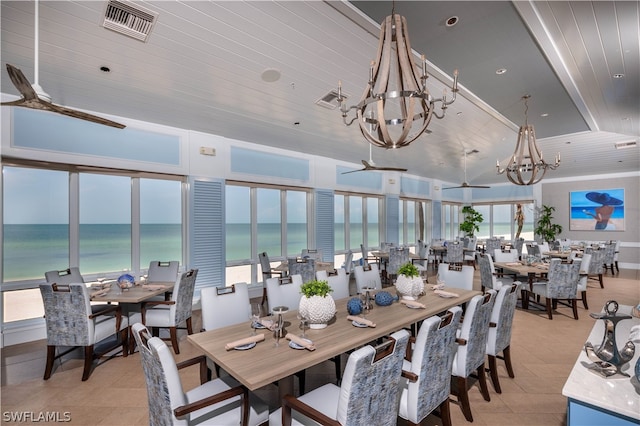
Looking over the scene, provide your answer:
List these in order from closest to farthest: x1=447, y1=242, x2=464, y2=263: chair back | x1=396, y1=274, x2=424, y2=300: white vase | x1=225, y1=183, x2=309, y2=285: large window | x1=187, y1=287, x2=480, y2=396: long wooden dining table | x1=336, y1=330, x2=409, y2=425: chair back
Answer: x1=336, y1=330, x2=409, y2=425: chair back → x1=187, y1=287, x2=480, y2=396: long wooden dining table → x1=396, y1=274, x2=424, y2=300: white vase → x1=225, y1=183, x2=309, y2=285: large window → x1=447, y1=242, x2=464, y2=263: chair back

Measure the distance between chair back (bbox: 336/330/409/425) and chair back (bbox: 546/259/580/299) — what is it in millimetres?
4163

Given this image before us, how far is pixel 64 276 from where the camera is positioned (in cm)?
349

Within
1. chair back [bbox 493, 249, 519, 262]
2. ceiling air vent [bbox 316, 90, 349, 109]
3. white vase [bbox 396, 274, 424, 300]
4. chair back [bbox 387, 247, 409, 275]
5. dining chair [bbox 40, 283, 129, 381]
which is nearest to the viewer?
dining chair [bbox 40, 283, 129, 381]

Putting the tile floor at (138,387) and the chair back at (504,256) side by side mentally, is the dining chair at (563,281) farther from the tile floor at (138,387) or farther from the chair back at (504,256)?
the chair back at (504,256)

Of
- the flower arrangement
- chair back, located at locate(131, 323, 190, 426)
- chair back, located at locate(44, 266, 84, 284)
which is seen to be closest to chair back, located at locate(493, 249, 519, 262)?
the flower arrangement

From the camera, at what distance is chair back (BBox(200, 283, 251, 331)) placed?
7.70 feet

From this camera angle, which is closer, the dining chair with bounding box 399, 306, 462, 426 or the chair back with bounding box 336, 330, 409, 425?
the chair back with bounding box 336, 330, 409, 425

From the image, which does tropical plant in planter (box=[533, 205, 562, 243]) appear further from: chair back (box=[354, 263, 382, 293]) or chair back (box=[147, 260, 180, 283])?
chair back (box=[147, 260, 180, 283])

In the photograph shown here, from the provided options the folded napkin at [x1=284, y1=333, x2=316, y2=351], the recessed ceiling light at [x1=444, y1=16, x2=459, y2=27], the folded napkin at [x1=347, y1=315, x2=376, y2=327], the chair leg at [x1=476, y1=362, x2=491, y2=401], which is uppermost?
the recessed ceiling light at [x1=444, y1=16, x2=459, y2=27]

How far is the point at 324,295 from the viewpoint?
2057 millimetres

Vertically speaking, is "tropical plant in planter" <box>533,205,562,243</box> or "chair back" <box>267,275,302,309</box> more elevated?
"tropical plant in planter" <box>533,205,562,243</box>

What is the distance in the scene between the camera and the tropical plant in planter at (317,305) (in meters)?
1.99

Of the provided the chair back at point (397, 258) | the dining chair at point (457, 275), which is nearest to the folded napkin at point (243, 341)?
the dining chair at point (457, 275)

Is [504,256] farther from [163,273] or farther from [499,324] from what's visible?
[163,273]
